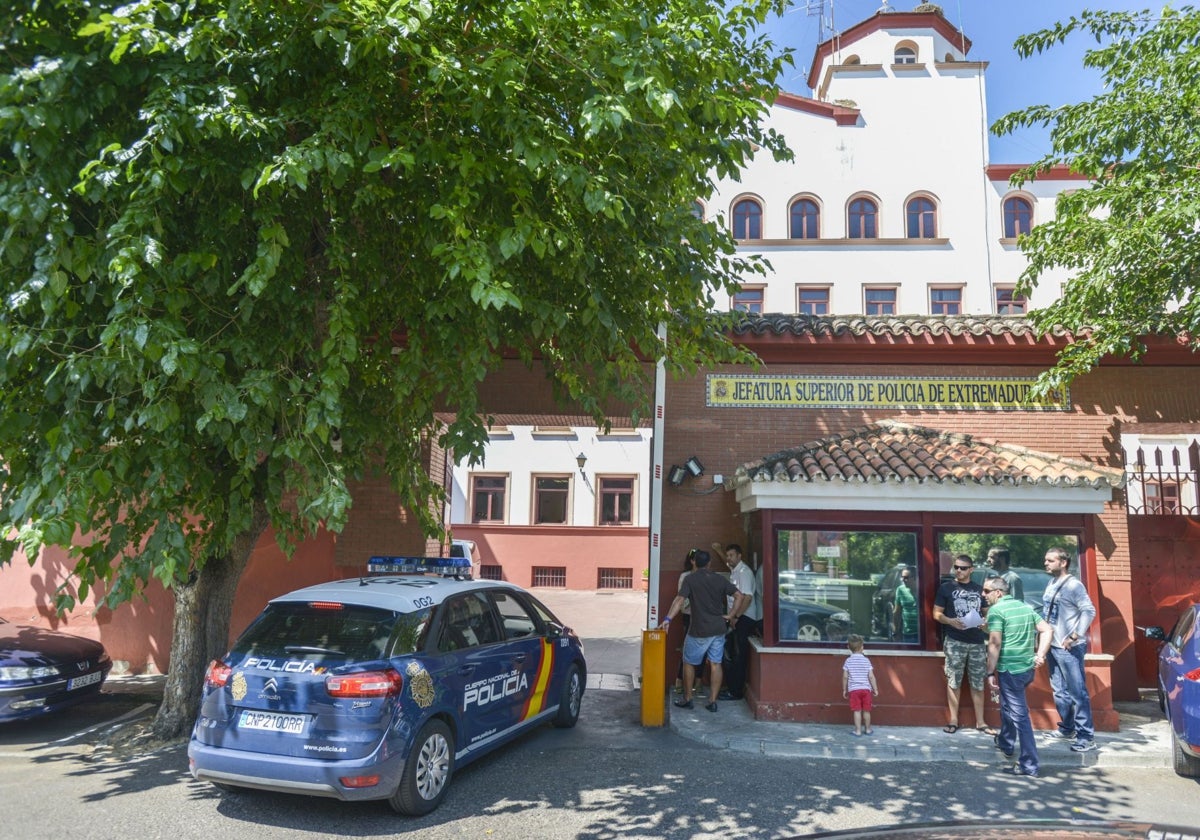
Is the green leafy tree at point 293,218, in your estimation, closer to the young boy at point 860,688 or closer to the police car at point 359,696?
the police car at point 359,696

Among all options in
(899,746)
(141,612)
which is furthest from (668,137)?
(141,612)

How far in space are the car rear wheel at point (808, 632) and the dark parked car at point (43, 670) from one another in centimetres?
742

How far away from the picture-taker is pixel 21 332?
547cm

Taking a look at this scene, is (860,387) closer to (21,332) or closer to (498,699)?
(498,699)

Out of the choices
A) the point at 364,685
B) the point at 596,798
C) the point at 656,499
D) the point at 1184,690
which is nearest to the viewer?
the point at 364,685

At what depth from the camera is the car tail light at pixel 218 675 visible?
236 inches

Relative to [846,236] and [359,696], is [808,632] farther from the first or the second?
[846,236]

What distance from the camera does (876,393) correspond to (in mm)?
10961

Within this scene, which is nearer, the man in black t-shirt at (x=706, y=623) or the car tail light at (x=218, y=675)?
the car tail light at (x=218, y=675)

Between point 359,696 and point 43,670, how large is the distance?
457 cm

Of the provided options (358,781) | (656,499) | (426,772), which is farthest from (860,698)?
(358,781)

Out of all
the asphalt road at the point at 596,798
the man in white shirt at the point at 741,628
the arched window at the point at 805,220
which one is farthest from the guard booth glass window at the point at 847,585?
the arched window at the point at 805,220

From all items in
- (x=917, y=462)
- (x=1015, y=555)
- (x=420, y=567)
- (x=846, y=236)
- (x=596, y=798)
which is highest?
(x=846, y=236)

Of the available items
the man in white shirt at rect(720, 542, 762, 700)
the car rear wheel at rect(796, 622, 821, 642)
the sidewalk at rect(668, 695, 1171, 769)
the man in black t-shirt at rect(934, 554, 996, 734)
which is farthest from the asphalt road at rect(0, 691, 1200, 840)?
the man in white shirt at rect(720, 542, 762, 700)
